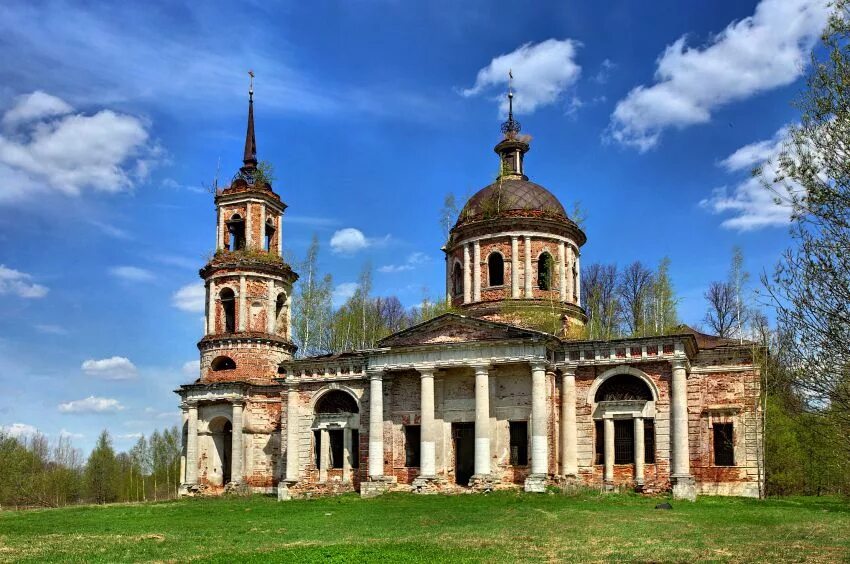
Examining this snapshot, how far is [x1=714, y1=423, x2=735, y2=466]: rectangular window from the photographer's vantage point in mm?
25344

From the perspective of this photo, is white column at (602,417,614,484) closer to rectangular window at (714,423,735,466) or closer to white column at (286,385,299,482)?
rectangular window at (714,423,735,466)

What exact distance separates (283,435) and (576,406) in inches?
428

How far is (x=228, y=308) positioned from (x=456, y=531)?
20118 millimetres

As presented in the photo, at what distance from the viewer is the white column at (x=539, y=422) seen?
25.4m

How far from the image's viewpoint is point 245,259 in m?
33.1

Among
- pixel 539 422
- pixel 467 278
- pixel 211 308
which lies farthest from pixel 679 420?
pixel 211 308

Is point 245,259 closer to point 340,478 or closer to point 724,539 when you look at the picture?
point 340,478

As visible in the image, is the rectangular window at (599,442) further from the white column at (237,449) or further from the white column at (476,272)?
the white column at (237,449)

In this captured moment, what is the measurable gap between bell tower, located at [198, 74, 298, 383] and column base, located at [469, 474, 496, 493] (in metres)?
10.5

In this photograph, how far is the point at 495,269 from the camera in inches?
1238

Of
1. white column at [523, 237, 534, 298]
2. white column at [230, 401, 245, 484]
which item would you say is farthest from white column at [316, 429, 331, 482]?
white column at [523, 237, 534, 298]

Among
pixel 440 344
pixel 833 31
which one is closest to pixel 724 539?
pixel 833 31

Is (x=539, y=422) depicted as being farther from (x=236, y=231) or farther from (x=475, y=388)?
(x=236, y=231)

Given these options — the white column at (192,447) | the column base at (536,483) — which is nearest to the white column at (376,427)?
the column base at (536,483)
